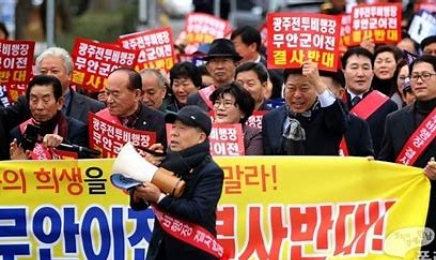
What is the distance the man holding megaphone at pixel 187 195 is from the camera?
10.0m

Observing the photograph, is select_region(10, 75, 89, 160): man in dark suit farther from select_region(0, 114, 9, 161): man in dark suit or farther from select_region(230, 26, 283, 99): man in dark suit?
select_region(230, 26, 283, 99): man in dark suit

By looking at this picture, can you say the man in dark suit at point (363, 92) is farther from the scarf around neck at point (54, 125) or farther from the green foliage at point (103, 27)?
the green foliage at point (103, 27)

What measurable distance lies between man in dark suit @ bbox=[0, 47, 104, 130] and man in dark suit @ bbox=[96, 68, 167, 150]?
592 millimetres

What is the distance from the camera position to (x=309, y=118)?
1191 centimetres

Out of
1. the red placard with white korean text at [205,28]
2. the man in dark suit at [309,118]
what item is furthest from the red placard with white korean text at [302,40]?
the red placard with white korean text at [205,28]

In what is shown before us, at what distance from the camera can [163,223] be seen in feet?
33.3

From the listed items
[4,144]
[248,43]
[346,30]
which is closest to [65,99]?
[4,144]

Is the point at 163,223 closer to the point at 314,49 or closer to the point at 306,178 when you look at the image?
the point at 306,178

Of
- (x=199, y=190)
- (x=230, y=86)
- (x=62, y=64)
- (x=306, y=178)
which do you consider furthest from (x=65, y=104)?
(x=199, y=190)

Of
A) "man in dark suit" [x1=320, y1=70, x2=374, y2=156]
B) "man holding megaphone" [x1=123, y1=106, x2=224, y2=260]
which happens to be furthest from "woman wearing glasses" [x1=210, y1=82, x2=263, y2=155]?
"man holding megaphone" [x1=123, y1=106, x2=224, y2=260]

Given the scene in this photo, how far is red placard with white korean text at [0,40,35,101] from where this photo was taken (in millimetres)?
13938

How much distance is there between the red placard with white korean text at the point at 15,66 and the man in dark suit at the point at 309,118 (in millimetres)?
2986

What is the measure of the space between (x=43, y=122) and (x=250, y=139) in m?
1.65

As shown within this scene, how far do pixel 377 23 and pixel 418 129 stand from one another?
571cm
